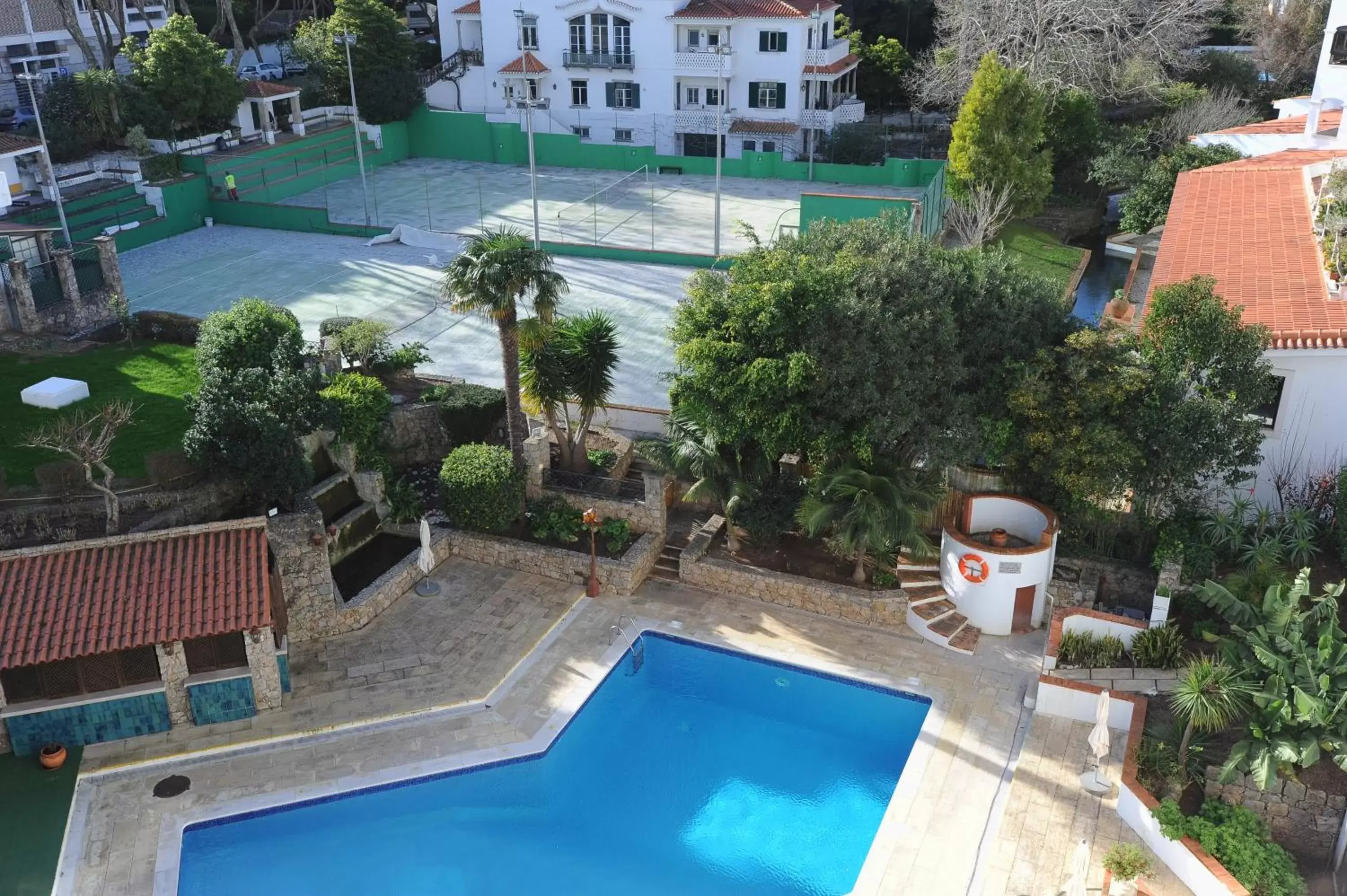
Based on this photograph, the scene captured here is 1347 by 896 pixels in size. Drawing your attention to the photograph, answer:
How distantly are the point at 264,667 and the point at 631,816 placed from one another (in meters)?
6.86

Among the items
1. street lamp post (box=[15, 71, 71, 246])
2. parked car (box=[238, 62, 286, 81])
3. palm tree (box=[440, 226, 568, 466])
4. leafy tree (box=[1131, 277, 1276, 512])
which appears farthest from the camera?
parked car (box=[238, 62, 286, 81])

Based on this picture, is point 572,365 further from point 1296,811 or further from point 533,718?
point 1296,811

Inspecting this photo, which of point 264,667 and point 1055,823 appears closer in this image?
point 1055,823

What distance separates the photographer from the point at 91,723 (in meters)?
18.8

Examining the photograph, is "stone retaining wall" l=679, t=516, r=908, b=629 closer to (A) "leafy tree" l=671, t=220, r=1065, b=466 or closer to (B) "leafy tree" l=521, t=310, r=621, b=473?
(A) "leafy tree" l=671, t=220, r=1065, b=466

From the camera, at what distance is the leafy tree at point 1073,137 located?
5112 centimetres

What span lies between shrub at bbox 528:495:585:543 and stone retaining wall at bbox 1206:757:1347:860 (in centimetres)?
1308

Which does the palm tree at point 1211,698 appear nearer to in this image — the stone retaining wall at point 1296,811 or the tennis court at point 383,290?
the stone retaining wall at point 1296,811

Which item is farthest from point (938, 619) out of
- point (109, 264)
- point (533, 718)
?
point (109, 264)

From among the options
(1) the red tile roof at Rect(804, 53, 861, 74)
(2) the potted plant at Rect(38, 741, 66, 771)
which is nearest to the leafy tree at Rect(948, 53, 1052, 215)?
(1) the red tile roof at Rect(804, 53, 861, 74)

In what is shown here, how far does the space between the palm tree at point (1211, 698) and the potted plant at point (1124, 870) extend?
198 cm

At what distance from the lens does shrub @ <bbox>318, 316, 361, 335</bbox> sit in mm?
28891

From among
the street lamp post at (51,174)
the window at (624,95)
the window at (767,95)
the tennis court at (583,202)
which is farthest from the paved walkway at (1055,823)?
the window at (624,95)

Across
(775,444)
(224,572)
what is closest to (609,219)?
(775,444)
